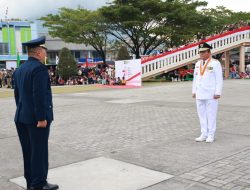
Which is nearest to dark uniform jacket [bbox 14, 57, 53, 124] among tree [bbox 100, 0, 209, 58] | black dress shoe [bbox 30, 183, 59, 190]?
black dress shoe [bbox 30, 183, 59, 190]

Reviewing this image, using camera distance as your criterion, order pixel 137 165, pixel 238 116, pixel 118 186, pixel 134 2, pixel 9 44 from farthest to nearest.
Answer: pixel 9 44 → pixel 134 2 → pixel 238 116 → pixel 137 165 → pixel 118 186

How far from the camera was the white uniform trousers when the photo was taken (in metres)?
6.59

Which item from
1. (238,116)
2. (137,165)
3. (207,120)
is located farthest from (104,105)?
(137,165)

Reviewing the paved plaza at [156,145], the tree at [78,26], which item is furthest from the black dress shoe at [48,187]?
the tree at [78,26]

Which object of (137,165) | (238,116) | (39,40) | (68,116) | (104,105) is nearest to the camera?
(39,40)

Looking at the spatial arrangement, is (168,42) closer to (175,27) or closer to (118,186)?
(175,27)

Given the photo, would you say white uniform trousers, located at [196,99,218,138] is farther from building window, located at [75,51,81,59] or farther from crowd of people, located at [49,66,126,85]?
building window, located at [75,51,81,59]

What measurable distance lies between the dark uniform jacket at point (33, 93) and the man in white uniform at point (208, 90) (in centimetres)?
345

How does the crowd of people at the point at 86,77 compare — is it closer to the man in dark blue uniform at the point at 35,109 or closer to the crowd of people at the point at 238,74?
the crowd of people at the point at 238,74

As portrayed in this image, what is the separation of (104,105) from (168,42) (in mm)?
22348

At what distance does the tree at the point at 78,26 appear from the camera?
35344 millimetres

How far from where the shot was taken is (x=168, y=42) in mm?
34125

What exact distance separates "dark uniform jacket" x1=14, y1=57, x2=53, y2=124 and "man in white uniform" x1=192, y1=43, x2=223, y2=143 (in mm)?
3451

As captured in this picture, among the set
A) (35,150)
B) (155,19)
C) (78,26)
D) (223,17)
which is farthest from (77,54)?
(35,150)
